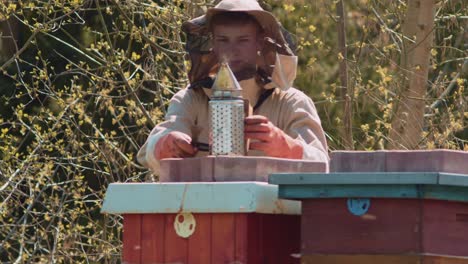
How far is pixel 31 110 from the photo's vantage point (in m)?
13.8

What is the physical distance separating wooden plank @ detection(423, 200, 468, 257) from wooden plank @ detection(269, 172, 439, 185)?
0.11m

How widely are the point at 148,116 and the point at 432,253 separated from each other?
17.1 ft

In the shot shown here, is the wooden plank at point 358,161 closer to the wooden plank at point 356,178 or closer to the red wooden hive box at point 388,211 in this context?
the red wooden hive box at point 388,211

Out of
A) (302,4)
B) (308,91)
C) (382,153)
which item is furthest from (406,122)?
(382,153)

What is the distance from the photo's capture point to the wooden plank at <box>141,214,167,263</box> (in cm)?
553

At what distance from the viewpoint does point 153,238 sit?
5.55 metres

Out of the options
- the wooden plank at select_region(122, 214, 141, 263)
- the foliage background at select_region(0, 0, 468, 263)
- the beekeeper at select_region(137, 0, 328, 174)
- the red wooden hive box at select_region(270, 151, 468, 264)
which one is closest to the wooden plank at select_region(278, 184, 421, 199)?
the red wooden hive box at select_region(270, 151, 468, 264)

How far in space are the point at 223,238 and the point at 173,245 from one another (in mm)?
225

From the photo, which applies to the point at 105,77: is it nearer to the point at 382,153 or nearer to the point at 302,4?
the point at 302,4

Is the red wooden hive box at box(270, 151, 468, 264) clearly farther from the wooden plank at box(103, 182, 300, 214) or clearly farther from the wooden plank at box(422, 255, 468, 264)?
the wooden plank at box(103, 182, 300, 214)

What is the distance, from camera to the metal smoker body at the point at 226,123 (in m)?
5.62

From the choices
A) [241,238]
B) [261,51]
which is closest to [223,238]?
[241,238]

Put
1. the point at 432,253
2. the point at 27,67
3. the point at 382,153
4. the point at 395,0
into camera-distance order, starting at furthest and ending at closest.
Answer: the point at 27,67, the point at 395,0, the point at 382,153, the point at 432,253

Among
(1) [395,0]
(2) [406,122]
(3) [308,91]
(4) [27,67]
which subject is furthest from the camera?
(4) [27,67]
